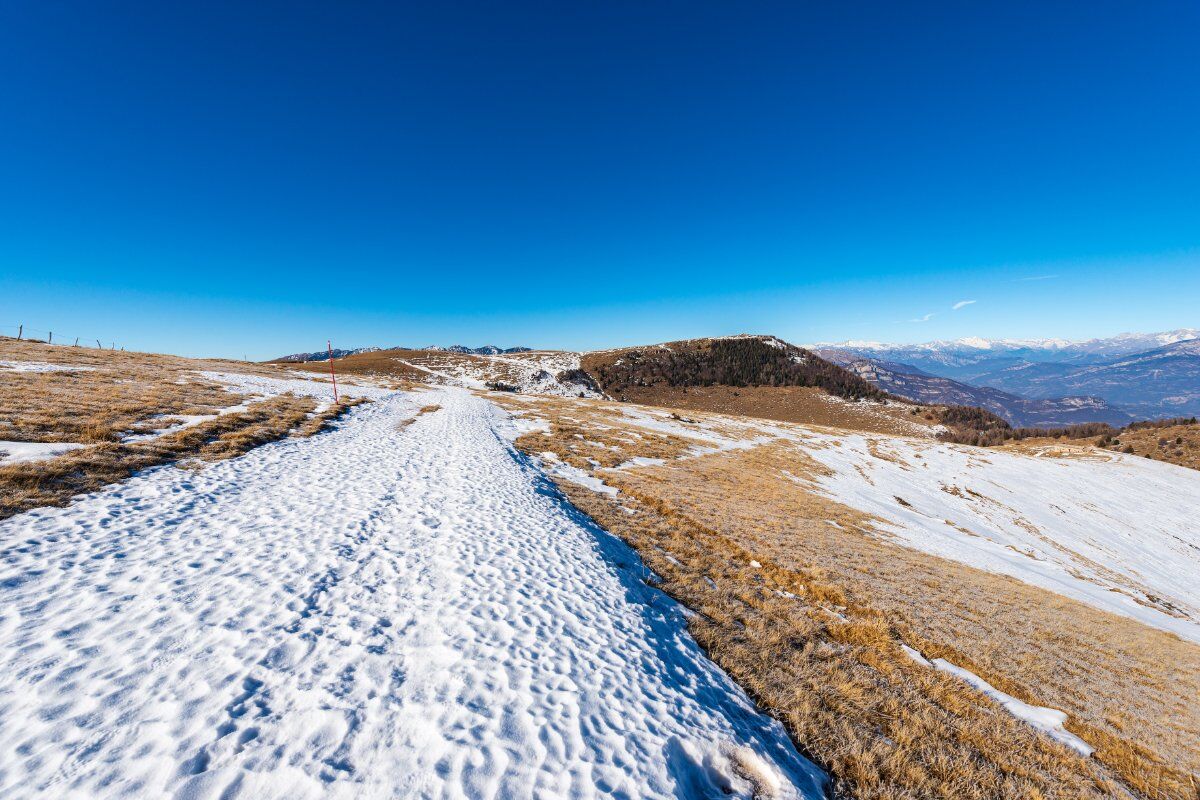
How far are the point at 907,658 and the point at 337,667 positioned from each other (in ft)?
Answer: 34.9

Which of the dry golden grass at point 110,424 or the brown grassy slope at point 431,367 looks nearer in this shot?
the dry golden grass at point 110,424

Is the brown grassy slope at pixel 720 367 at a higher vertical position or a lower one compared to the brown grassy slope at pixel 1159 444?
higher

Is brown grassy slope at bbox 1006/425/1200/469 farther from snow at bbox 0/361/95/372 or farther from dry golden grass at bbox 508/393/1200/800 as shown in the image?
snow at bbox 0/361/95/372

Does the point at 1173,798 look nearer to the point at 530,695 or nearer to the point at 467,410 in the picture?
the point at 530,695

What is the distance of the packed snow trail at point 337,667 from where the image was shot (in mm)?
4113

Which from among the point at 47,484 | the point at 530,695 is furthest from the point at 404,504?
the point at 530,695

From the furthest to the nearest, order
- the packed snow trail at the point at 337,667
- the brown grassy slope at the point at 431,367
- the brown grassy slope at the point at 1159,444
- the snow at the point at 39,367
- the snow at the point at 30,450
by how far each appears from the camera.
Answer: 1. the brown grassy slope at the point at 431,367
2. the brown grassy slope at the point at 1159,444
3. the snow at the point at 39,367
4. the snow at the point at 30,450
5. the packed snow trail at the point at 337,667

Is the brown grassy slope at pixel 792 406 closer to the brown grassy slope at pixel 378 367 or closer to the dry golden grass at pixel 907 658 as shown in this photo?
the brown grassy slope at pixel 378 367

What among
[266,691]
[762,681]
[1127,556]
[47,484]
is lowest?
[1127,556]

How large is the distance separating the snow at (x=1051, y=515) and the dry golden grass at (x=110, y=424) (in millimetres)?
29081

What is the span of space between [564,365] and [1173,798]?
115603 mm

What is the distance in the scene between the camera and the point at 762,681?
7027 millimetres

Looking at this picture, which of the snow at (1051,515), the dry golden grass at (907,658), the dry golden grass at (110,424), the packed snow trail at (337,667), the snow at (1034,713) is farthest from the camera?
the snow at (1051,515)

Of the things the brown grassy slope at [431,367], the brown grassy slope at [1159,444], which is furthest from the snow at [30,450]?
the brown grassy slope at [1159,444]
